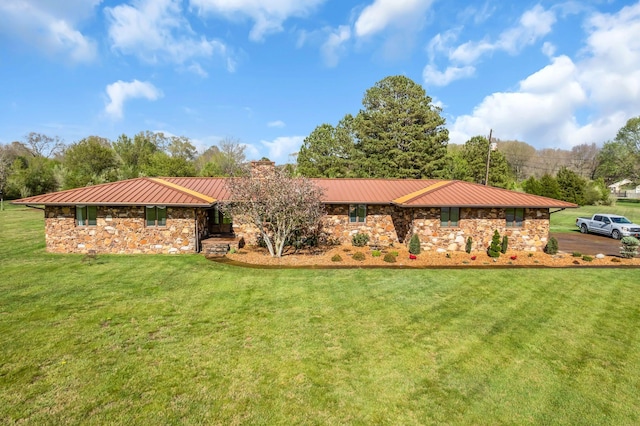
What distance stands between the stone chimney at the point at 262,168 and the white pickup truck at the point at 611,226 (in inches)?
905

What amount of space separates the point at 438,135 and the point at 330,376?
3738 cm

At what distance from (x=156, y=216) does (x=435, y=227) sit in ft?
46.3

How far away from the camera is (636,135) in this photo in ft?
196

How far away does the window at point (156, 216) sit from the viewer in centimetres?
1630

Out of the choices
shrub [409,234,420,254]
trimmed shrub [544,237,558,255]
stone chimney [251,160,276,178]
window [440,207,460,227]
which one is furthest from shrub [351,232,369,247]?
trimmed shrub [544,237,558,255]

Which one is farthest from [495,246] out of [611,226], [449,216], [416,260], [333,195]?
[611,226]

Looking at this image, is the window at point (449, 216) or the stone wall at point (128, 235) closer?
the stone wall at point (128, 235)

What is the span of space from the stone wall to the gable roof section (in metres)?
0.58

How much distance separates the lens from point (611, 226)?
22.5 m

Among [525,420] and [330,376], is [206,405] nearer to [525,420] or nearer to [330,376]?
[330,376]

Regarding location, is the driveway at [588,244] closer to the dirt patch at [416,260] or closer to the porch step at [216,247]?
the dirt patch at [416,260]

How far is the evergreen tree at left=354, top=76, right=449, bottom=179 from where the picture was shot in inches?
1495

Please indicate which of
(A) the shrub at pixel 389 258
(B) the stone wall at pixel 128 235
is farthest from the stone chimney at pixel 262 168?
(A) the shrub at pixel 389 258

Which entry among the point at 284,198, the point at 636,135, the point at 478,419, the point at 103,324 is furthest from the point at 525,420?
the point at 636,135
